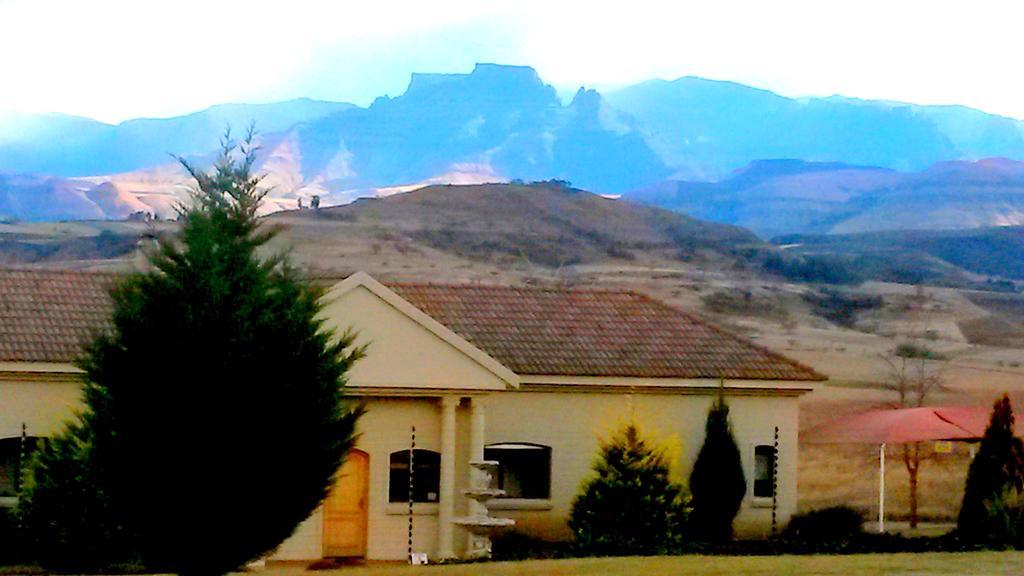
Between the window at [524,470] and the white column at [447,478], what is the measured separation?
5.97 ft

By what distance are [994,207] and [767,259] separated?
6549 centimetres

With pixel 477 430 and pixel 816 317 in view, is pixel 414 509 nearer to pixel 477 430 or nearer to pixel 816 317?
pixel 477 430

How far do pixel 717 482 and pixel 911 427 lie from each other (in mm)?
4643

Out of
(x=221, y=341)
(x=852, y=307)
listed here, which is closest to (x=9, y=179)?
(x=852, y=307)

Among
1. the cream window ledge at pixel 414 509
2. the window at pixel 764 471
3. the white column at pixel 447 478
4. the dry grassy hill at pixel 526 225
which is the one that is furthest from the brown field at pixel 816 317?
the white column at pixel 447 478

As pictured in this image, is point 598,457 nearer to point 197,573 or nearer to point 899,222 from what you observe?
point 197,573

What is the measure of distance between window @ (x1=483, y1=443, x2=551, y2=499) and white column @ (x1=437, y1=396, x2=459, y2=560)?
1819 mm

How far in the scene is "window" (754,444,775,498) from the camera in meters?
32.4

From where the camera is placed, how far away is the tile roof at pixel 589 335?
3122cm

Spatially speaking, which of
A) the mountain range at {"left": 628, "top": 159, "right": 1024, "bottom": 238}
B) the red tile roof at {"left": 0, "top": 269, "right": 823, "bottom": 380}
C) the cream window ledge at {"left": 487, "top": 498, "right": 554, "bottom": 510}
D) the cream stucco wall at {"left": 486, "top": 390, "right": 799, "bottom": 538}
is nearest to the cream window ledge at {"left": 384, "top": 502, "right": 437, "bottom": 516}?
the cream window ledge at {"left": 487, "top": 498, "right": 554, "bottom": 510}

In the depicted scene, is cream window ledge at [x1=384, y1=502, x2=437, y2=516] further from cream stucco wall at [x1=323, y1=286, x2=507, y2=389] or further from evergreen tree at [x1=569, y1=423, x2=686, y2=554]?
evergreen tree at [x1=569, y1=423, x2=686, y2=554]

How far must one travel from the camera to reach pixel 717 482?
1214 inches

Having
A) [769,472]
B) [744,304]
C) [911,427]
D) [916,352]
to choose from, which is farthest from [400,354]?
[744,304]

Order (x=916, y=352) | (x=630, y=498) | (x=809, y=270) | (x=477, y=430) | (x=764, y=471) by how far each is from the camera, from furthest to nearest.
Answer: (x=809, y=270), (x=916, y=352), (x=764, y=471), (x=477, y=430), (x=630, y=498)
